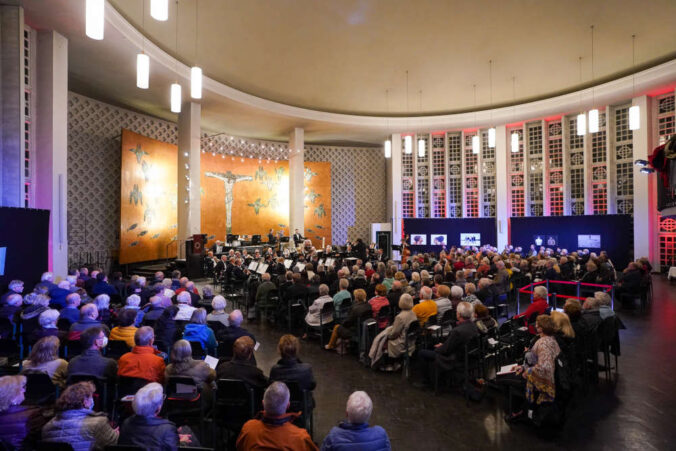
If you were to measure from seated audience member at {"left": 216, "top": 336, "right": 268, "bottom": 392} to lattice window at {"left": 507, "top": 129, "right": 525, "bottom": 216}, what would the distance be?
18275mm

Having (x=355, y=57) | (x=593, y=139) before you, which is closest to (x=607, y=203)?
(x=593, y=139)

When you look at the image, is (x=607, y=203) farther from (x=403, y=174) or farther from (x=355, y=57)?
(x=355, y=57)

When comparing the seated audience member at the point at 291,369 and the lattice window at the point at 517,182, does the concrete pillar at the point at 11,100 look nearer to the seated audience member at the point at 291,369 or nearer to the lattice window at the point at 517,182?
the seated audience member at the point at 291,369

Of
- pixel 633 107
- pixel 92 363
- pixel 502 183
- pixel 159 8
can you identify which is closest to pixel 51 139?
pixel 159 8

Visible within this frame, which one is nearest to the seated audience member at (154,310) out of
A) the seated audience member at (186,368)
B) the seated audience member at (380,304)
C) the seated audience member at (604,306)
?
the seated audience member at (186,368)

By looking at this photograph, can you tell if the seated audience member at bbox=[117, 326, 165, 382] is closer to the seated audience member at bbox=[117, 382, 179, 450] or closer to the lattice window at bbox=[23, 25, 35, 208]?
the seated audience member at bbox=[117, 382, 179, 450]

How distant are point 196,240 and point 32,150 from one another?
5.83 m

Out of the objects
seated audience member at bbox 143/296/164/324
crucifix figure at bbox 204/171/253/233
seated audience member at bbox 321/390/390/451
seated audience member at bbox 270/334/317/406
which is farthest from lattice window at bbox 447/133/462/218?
seated audience member at bbox 321/390/390/451

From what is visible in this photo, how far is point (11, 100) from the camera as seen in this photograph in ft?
25.7

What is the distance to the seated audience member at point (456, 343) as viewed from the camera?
15.3 feet

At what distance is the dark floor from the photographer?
3631 mm

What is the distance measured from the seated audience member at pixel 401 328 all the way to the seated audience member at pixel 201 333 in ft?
8.03

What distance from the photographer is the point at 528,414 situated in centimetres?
393

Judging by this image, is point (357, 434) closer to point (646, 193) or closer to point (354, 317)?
point (354, 317)
